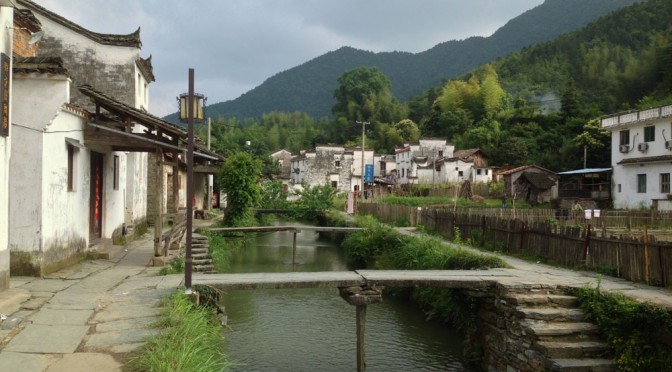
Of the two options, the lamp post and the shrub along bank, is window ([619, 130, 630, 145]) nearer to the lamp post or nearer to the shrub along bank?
the shrub along bank

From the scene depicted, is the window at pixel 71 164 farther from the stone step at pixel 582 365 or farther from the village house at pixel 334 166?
the village house at pixel 334 166

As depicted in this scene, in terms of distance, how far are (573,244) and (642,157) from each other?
25.6 m

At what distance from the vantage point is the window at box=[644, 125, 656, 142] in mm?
33531

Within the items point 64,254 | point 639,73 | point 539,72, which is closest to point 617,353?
point 64,254

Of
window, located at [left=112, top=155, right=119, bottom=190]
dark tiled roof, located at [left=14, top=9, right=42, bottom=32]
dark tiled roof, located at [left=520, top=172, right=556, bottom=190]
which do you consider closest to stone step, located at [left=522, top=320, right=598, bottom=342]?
A: dark tiled roof, located at [left=14, top=9, right=42, bottom=32]

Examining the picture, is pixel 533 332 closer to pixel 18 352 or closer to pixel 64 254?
pixel 18 352

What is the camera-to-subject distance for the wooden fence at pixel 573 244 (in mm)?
10359

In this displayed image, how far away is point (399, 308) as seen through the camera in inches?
592

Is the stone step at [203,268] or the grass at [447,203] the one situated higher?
the grass at [447,203]

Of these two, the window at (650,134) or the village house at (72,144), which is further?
the window at (650,134)

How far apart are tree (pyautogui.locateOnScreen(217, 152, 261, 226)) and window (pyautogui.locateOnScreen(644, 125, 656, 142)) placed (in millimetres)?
24900

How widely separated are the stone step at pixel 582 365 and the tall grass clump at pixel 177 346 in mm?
4865

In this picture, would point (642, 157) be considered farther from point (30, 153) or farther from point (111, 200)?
point (30, 153)

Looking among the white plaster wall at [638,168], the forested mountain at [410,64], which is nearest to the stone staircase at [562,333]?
the white plaster wall at [638,168]
